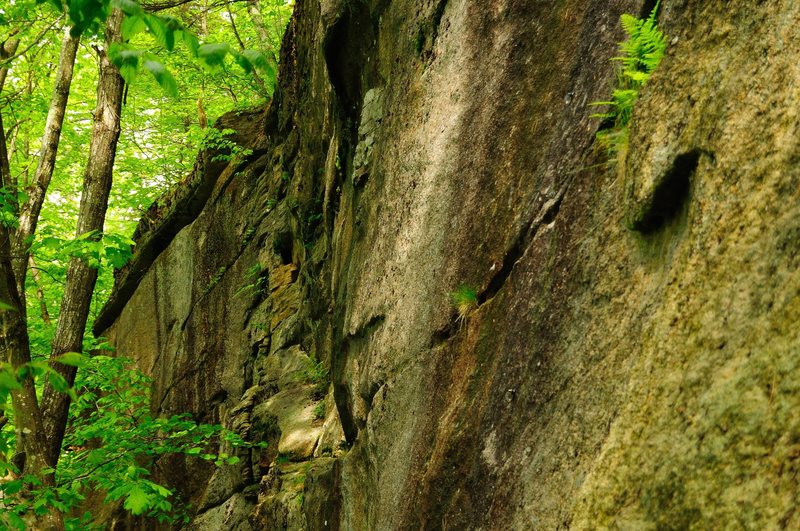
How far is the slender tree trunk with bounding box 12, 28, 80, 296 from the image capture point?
31.2 ft

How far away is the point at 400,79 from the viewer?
22.6 feet

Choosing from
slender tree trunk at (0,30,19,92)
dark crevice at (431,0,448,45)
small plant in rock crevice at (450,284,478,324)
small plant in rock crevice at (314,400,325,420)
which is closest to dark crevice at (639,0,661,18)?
small plant in rock crevice at (450,284,478,324)

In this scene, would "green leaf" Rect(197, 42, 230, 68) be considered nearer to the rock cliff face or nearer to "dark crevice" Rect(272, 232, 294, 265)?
the rock cliff face

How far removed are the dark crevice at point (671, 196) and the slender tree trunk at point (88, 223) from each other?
23.5 feet

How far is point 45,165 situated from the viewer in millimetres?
9805

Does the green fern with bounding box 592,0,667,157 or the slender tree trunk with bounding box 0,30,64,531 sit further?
the slender tree trunk with bounding box 0,30,64,531

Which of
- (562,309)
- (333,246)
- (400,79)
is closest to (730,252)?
(562,309)

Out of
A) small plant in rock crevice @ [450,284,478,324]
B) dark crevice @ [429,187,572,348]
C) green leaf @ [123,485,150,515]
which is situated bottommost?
green leaf @ [123,485,150,515]

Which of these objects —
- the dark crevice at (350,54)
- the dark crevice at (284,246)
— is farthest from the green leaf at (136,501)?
the dark crevice at (284,246)

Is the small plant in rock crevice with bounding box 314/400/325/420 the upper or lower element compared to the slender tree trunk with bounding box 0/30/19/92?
lower

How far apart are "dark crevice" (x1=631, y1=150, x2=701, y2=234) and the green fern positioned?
0.56 metres

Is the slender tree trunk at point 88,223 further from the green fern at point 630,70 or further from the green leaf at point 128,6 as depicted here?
the green fern at point 630,70

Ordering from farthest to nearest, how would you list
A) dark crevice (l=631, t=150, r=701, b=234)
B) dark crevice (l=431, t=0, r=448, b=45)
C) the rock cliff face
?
dark crevice (l=431, t=0, r=448, b=45) → dark crevice (l=631, t=150, r=701, b=234) → the rock cliff face

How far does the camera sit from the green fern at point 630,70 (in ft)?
11.8
